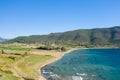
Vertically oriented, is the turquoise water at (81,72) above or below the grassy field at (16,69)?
below

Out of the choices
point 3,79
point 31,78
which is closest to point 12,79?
point 3,79

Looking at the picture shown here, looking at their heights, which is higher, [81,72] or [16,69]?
[16,69]

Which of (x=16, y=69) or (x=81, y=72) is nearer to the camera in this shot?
(x=16, y=69)

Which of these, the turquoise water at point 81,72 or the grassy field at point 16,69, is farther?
the turquoise water at point 81,72

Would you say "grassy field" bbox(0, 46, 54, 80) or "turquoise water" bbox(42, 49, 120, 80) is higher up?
"grassy field" bbox(0, 46, 54, 80)

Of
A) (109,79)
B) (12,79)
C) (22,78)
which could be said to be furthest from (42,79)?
(109,79)

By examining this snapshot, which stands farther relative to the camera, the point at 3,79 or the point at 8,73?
the point at 8,73

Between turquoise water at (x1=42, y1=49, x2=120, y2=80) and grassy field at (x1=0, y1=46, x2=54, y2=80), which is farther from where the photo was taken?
turquoise water at (x1=42, y1=49, x2=120, y2=80)

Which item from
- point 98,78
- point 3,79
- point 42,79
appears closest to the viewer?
point 3,79

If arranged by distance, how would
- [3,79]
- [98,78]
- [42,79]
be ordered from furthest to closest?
[98,78] → [42,79] → [3,79]

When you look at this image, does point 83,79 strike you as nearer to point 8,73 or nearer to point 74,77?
point 74,77
